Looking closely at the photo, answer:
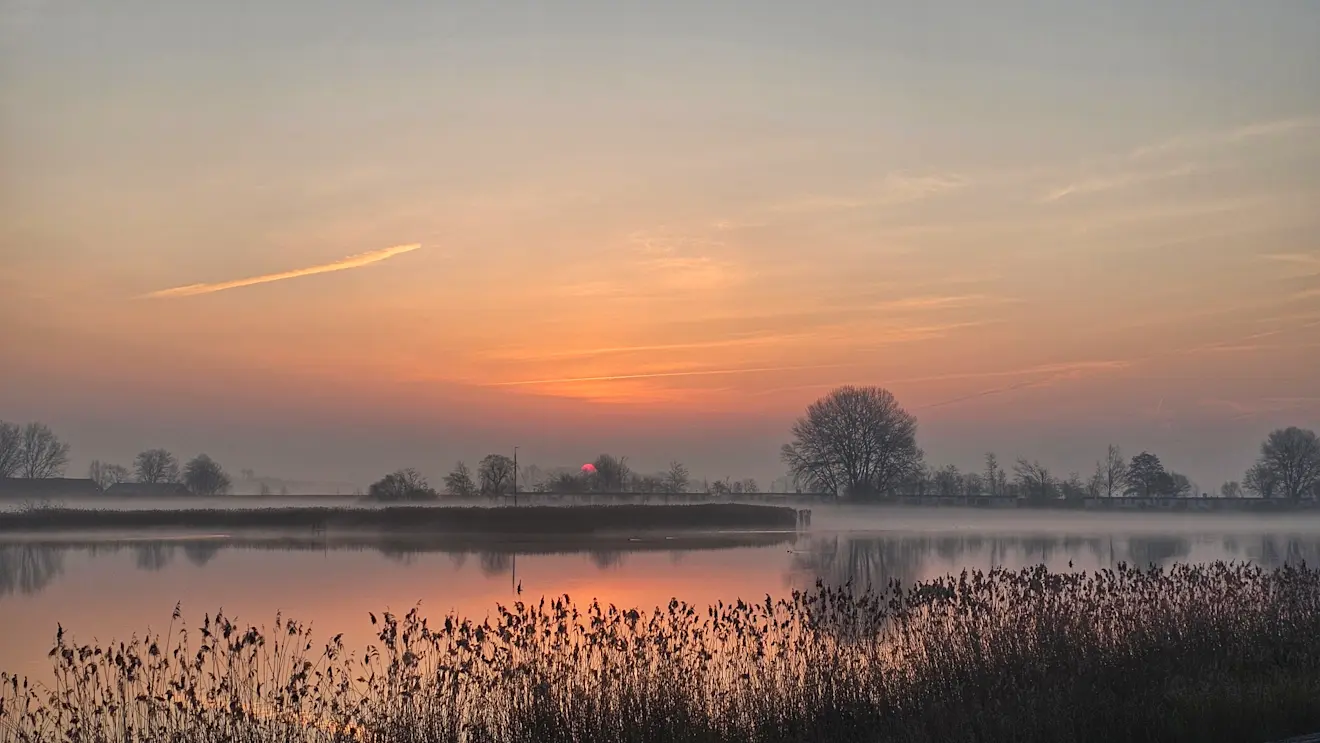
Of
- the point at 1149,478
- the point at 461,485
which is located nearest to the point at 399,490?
the point at 461,485

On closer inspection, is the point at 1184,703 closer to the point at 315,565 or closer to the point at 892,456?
the point at 315,565

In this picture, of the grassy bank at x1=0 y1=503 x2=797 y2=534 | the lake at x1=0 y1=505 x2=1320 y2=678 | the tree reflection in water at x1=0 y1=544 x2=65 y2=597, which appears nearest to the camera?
the lake at x1=0 y1=505 x2=1320 y2=678

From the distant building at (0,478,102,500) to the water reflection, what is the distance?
80.4m

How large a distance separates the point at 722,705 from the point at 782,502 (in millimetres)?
103961

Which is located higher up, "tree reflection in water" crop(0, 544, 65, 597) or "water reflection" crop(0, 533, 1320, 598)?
"tree reflection in water" crop(0, 544, 65, 597)

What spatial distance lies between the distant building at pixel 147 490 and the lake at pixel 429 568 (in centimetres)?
8719

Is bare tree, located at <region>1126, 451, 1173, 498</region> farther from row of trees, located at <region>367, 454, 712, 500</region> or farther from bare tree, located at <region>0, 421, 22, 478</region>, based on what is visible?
bare tree, located at <region>0, 421, 22, 478</region>

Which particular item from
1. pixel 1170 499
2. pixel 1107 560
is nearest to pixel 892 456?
pixel 1170 499

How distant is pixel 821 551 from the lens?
5431 cm

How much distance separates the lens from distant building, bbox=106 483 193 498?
153625 mm

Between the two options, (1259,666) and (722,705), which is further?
(1259,666)

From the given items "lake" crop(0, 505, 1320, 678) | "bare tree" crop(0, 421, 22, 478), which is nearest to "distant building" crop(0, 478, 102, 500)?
"bare tree" crop(0, 421, 22, 478)

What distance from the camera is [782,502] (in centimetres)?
11638

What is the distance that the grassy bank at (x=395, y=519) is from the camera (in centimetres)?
7588
